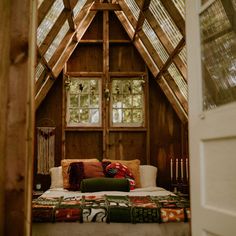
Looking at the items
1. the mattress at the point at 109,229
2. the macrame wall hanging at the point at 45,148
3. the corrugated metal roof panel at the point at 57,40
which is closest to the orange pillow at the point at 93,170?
the macrame wall hanging at the point at 45,148

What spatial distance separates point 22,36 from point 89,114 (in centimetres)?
415

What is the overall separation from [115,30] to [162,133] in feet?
6.39

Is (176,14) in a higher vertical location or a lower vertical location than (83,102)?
higher

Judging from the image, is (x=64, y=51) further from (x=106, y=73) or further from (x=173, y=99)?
(x=173, y=99)

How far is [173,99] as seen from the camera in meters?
5.58

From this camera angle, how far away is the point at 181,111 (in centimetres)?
553

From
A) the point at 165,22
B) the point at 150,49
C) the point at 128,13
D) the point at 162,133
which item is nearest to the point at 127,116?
the point at 162,133

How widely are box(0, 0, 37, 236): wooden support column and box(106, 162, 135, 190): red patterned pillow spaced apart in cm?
300

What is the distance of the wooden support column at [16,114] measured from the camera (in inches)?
69.9

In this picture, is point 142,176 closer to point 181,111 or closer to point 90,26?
point 181,111

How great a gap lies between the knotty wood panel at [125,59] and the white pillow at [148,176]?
5.69 ft

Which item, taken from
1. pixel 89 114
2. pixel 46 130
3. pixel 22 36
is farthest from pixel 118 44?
pixel 22 36

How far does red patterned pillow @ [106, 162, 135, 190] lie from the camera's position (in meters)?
4.79

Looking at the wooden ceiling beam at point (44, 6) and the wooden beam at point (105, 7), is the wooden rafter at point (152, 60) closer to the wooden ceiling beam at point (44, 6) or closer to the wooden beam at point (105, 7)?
the wooden beam at point (105, 7)
